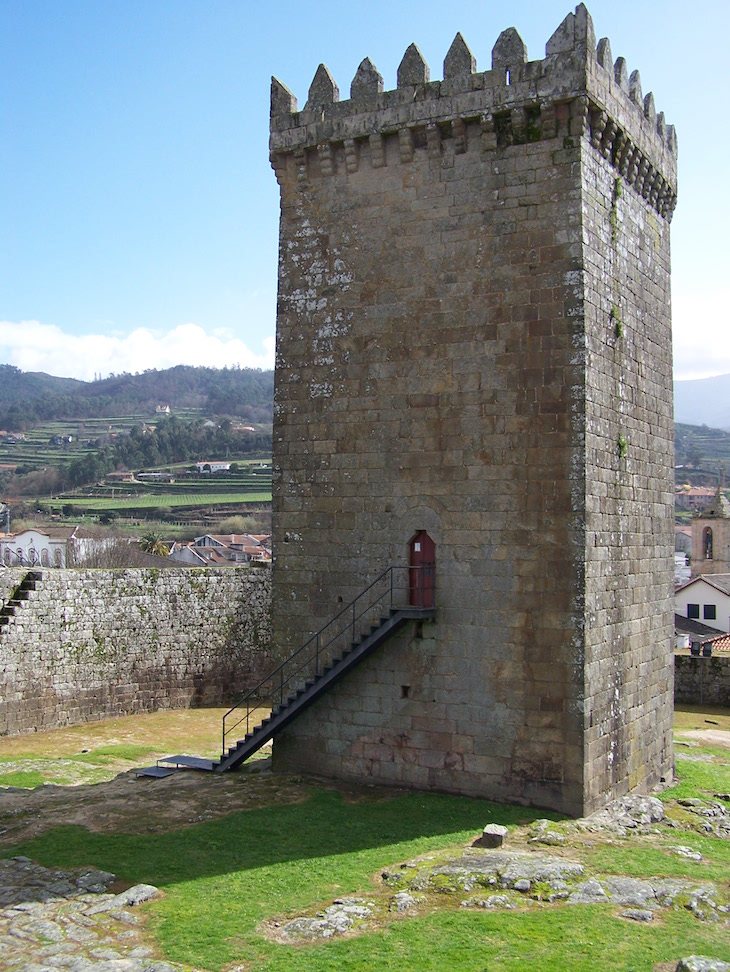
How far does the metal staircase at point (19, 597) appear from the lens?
70.7 feet

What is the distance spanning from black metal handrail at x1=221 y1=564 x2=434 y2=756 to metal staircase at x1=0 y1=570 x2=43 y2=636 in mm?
8168

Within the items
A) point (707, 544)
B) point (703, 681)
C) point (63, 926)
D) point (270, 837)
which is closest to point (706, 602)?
point (707, 544)

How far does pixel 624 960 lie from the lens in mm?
8758

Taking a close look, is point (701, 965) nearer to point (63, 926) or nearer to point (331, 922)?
point (331, 922)

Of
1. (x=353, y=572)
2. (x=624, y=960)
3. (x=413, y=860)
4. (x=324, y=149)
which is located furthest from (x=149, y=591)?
(x=624, y=960)

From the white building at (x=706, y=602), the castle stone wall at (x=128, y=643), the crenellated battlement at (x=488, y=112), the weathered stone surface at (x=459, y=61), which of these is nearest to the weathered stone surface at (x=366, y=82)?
the crenellated battlement at (x=488, y=112)

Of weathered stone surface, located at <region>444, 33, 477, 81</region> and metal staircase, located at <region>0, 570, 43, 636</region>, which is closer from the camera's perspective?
weathered stone surface, located at <region>444, 33, 477, 81</region>

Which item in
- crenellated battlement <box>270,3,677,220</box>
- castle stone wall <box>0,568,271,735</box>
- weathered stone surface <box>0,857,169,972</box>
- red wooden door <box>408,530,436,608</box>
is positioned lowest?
weathered stone surface <box>0,857,169,972</box>

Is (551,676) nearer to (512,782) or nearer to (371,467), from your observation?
(512,782)

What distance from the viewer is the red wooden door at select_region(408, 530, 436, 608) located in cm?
1459

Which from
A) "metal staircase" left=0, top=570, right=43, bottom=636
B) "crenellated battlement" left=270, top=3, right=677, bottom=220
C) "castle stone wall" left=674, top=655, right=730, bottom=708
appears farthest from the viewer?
"castle stone wall" left=674, top=655, right=730, bottom=708

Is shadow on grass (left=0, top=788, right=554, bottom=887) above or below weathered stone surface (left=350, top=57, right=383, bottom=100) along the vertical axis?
below

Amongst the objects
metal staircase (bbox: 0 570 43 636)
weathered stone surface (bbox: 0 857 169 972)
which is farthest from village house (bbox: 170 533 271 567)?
weathered stone surface (bbox: 0 857 169 972)

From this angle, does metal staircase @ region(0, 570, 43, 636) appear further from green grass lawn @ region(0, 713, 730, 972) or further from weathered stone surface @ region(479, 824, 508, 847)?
weathered stone surface @ region(479, 824, 508, 847)
